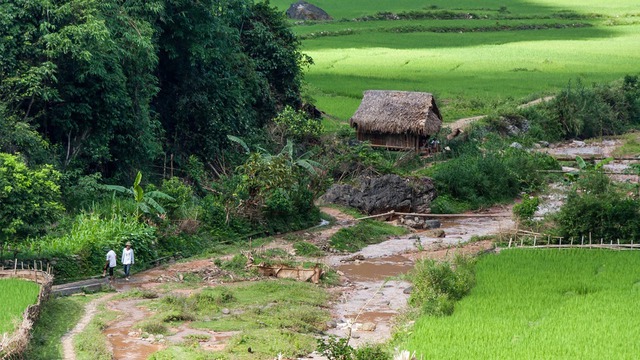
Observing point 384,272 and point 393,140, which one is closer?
point 384,272

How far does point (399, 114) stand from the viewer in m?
34.4

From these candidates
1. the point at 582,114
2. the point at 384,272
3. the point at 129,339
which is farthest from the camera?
the point at 582,114

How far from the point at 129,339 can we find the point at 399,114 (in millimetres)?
18449

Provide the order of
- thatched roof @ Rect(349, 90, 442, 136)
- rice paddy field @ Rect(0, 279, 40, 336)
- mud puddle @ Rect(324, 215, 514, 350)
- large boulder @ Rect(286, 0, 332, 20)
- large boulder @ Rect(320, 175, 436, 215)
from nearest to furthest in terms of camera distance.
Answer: rice paddy field @ Rect(0, 279, 40, 336) → mud puddle @ Rect(324, 215, 514, 350) → large boulder @ Rect(320, 175, 436, 215) → thatched roof @ Rect(349, 90, 442, 136) → large boulder @ Rect(286, 0, 332, 20)

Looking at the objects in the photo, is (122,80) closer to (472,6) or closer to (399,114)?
(399,114)

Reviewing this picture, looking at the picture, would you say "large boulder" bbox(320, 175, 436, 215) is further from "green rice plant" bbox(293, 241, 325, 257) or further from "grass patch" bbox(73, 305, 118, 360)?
"grass patch" bbox(73, 305, 118, 360)

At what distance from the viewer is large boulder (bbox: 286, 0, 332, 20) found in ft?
236

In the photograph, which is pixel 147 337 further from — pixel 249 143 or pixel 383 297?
pixel 249 143

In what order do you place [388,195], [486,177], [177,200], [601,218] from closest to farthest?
[601,218]
[177,200]
[388,195]
[486,177]

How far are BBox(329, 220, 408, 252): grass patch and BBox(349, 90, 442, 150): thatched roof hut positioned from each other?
6.82m

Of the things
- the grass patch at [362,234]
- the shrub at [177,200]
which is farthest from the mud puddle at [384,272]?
the shrub at [177,200]

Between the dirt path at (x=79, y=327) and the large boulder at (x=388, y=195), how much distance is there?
1017cm

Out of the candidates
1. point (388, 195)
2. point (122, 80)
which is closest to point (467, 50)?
point (388, 195)

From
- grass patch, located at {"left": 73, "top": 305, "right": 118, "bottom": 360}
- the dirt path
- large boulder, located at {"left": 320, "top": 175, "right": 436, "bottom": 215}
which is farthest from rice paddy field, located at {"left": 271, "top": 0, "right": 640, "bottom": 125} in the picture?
grass patch, located at {"left": 73, "top": 305, "right": 118, "bottom": 360}
